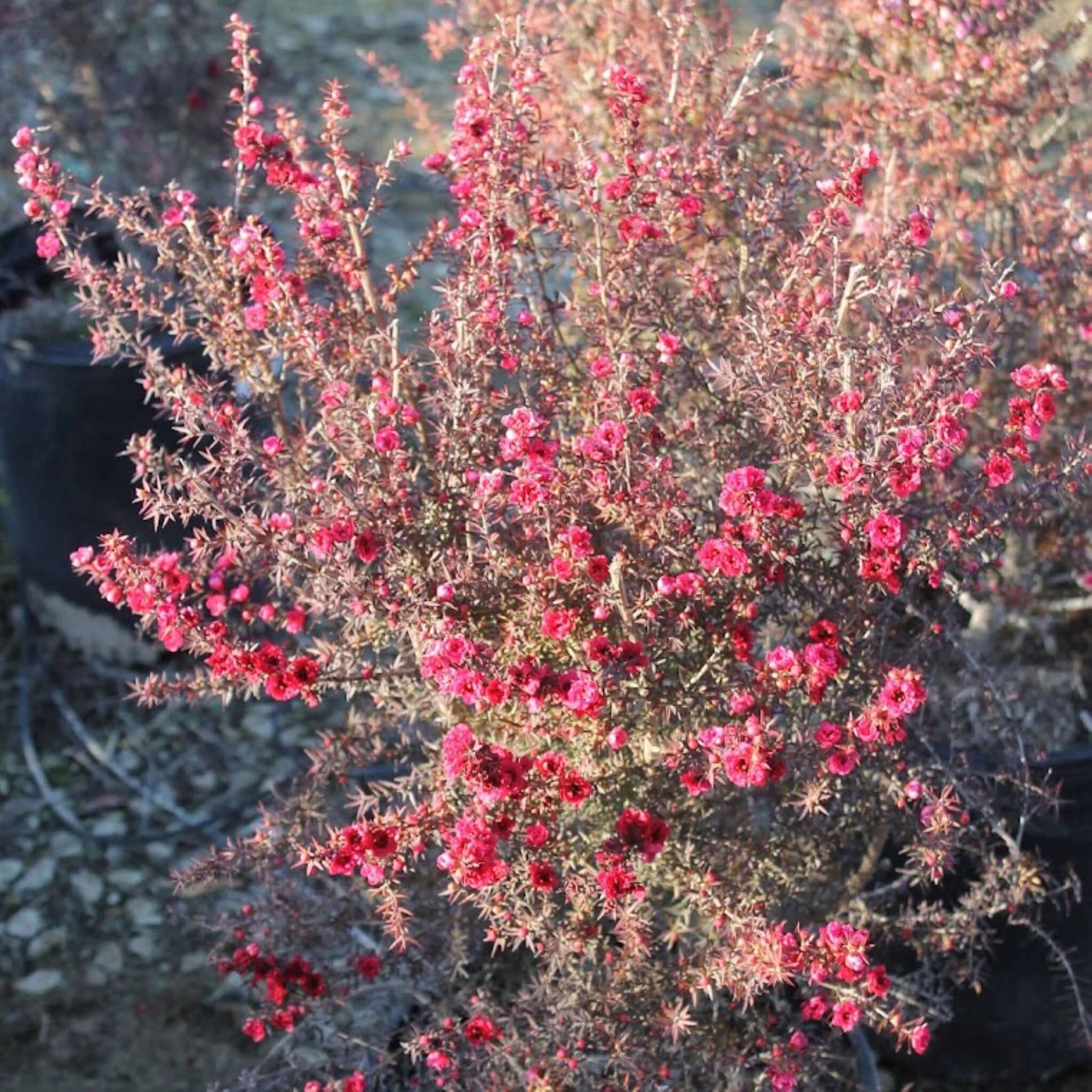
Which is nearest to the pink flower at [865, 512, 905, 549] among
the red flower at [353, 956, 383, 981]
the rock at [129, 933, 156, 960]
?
the red flower at [353, 956, 383, 981]

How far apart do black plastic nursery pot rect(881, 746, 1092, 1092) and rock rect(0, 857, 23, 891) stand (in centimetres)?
179

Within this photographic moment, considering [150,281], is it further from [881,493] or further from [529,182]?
[881,493]

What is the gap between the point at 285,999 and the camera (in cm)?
208

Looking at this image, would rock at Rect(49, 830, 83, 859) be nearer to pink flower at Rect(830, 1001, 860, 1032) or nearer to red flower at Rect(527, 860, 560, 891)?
red flower at Rect(527, 860, 560, 891)

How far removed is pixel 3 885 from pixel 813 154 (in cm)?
215

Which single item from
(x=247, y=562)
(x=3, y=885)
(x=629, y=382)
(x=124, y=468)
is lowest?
(x=3, y=885)

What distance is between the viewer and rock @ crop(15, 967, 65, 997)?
2.85 metres

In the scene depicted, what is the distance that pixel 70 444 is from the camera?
3.40 metres

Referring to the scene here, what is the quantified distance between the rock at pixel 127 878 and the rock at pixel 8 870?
189 mm

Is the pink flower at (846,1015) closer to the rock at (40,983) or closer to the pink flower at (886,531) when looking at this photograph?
the pink flower at (886,531)

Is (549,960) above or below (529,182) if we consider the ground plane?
below

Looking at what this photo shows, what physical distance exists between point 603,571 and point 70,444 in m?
2.07

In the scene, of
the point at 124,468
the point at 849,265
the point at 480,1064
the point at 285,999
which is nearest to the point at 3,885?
the point at 124,468

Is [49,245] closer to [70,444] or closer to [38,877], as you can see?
[70,444]
